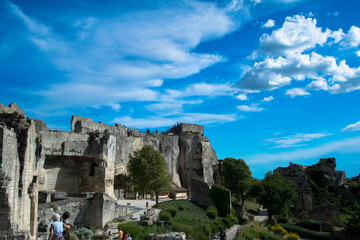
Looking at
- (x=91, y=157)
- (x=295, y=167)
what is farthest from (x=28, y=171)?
(x=295, y=167)

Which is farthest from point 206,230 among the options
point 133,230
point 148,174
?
point 148,174

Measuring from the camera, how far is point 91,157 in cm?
3088

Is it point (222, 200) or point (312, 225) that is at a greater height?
point (222, 200)

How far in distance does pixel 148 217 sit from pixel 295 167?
1406 inches

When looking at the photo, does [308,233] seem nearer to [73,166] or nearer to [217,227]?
[217,227]

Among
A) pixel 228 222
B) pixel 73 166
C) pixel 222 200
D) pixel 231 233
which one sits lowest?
pixel 231 233

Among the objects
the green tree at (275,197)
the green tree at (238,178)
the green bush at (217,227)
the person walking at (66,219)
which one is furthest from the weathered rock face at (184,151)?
the person walking at (66,219)

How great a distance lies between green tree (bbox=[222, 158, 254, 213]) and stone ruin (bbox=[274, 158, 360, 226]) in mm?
7543

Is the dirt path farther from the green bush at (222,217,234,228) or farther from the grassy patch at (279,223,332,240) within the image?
the grassy patch at (279,223,332,240)

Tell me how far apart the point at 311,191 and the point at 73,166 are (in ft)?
108

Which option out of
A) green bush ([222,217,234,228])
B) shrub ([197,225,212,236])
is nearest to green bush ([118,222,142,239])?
shrub ([197,225,212,236])

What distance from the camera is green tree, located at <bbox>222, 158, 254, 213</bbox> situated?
4153 centimetres

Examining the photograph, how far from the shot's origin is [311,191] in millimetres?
44656

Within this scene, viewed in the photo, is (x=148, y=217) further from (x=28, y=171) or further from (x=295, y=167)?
(x=295, y=167)
